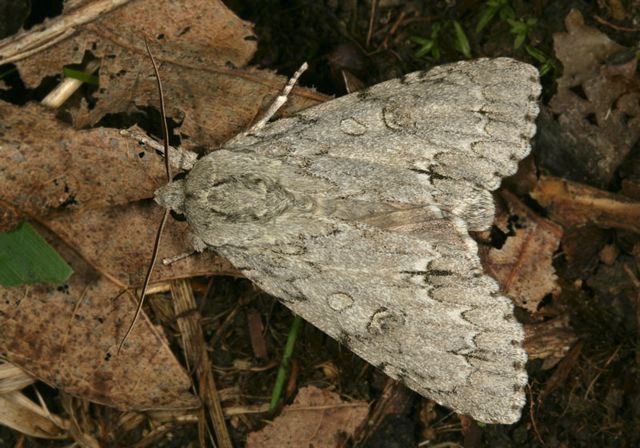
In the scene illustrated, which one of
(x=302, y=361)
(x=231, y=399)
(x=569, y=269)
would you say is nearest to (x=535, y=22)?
(x=569, y=269)

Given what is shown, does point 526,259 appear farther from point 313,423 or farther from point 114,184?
point 114,184

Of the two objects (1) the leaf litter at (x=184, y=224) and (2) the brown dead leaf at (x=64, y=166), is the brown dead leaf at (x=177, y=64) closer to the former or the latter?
(1) the leaf litter at (x=184, y=224)

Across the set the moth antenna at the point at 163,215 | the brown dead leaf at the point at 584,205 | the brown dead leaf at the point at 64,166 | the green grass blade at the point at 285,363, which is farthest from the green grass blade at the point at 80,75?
the brown dead leaf at the point at 584,205

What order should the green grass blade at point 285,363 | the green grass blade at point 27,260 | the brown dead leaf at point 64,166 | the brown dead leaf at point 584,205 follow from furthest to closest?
the green grass blade at point 285,363 → the brown dead leaf at point 584,205 → the green grass blade at point 27,260 → the brown dead leaf at point 64,166

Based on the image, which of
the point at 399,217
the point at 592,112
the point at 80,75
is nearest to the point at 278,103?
the point at 399,217

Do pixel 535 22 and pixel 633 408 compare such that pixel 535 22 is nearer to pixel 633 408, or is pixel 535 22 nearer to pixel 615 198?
pixel 615 198

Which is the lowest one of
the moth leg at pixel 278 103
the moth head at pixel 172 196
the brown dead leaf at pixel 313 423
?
the brown dead leaf at pixel 313 423

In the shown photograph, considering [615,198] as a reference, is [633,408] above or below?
below
